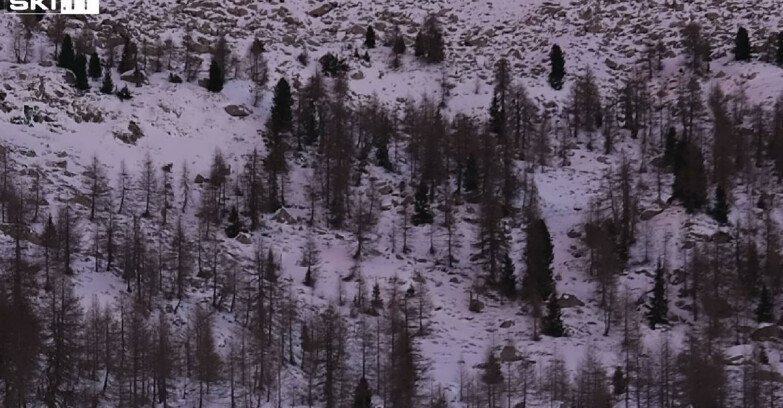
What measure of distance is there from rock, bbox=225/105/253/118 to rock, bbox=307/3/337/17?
23.5 metres

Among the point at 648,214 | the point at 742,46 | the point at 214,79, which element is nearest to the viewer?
the point at 648,214

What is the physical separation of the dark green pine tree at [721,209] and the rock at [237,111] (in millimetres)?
38231

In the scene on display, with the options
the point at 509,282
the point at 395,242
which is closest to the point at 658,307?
the point at 509,282

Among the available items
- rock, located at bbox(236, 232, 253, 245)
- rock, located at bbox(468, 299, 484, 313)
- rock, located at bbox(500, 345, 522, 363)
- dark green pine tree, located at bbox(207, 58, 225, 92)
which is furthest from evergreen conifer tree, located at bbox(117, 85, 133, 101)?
rock, located at bbox(500, 345, 522, 363)

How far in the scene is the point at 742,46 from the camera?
89.1m

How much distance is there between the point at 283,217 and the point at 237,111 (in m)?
15.2

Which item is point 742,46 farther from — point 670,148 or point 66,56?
point 66,56

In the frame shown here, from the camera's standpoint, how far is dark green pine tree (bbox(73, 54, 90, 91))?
77.5 m

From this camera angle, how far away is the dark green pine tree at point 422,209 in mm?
71562

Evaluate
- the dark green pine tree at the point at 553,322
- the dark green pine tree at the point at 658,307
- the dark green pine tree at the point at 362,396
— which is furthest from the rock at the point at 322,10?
the dark green pine tree at the point at 362,396

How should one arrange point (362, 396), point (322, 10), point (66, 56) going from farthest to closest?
point (322, 10) → point (66, 56) → point (362, 396)

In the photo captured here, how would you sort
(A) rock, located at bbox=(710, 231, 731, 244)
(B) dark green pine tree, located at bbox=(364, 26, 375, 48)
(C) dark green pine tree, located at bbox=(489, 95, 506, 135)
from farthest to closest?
(B) dark green pine tree, located at bbox=(364, 26, 375, 48), (C) dark green pine tree, located at bbox=(489, 95, 506, 135), (A) rock, located at bbox=(710, 231, 731, 244)

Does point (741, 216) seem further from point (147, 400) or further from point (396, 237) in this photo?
point (147, 400)

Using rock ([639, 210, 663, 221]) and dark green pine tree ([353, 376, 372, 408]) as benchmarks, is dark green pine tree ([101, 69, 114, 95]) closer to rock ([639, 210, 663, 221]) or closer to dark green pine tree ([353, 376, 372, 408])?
dark green pine tree ([353, 376, 372, 408])
